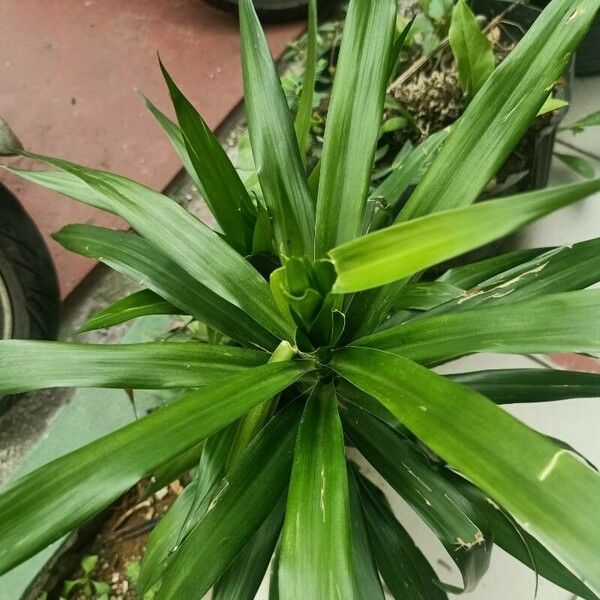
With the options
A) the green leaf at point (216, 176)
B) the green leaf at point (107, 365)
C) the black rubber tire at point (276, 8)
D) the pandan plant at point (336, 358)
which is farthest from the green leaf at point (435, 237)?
the black rubber tire at point (276, 8)

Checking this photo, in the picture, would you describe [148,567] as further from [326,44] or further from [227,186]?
[326,44]

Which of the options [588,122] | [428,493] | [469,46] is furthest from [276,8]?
[428,493]

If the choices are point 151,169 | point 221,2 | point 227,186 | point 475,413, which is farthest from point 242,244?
point 221,2

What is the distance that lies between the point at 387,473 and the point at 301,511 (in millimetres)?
194

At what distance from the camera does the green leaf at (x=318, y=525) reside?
44cm

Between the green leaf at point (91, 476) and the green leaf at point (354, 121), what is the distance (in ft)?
0.86

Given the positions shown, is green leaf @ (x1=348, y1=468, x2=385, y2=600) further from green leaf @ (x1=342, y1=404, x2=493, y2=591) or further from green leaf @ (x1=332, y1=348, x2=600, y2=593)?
green leaf @ (x1=332, y1=348, x2=600, y2=593)

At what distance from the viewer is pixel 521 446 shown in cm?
37

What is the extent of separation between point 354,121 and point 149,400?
745mm

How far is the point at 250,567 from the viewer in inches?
25.5

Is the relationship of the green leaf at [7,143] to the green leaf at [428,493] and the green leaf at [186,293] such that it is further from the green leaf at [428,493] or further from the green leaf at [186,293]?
the green leaf at [428,493]

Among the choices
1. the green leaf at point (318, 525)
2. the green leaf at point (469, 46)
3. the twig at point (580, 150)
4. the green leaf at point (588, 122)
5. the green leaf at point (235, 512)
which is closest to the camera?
the green leaf at point (318, 525)

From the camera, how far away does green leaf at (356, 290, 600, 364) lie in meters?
0.45

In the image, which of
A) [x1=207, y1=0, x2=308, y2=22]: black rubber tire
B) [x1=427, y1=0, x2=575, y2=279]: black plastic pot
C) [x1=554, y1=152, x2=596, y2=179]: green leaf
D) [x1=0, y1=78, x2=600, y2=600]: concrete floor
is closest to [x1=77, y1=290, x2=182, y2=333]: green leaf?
[x1=0, y1=78, x2=600, y2=600]: concrete floor
